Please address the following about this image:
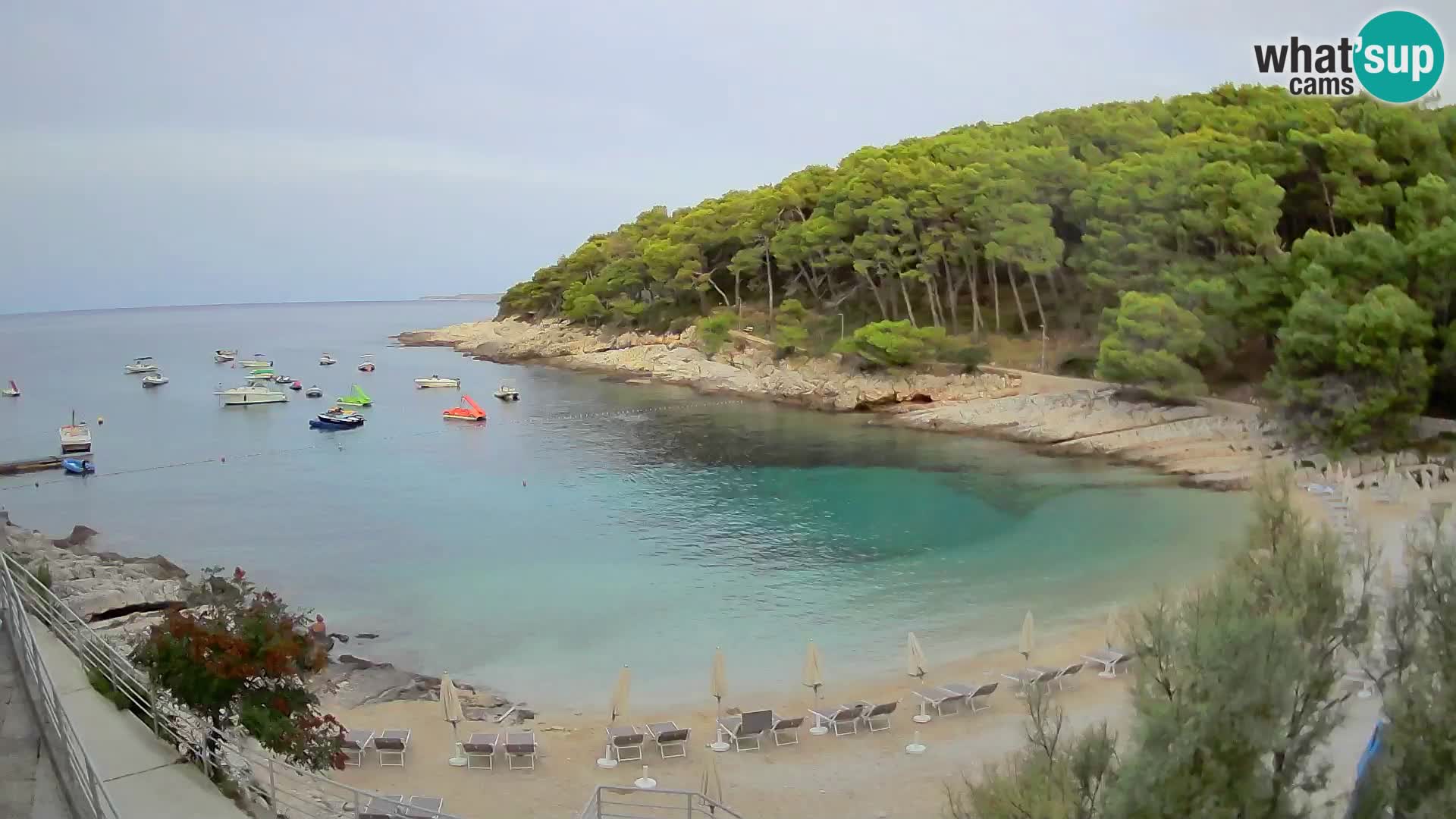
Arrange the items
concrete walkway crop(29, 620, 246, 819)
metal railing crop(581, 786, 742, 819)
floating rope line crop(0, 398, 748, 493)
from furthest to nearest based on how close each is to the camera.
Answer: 1. floating rope line crop(0, 398, 748, 493)
2. metal railing crop(581, 786, 742, 819)
3. concrete walkway crop(29, 620, 246, 819)

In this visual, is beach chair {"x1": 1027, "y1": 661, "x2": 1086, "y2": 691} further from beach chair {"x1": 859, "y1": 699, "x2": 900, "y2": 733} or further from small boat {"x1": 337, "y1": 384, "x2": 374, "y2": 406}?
small boat {"x1": 337, "y1": 384, "x2": 374, "y2": 406}

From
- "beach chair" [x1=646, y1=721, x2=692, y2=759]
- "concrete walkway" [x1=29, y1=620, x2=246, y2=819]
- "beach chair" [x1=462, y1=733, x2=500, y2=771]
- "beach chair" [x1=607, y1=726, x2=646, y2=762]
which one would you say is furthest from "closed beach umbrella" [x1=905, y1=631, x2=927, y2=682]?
"concrete walkway" [x1=29, y1=620, x2=246, y2=819]

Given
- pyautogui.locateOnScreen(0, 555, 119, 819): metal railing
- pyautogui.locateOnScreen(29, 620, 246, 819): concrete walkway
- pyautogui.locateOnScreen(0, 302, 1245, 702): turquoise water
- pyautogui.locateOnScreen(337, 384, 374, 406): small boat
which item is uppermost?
pyautogui.locateOnScreen(0, 555, 119, 819): metal railing

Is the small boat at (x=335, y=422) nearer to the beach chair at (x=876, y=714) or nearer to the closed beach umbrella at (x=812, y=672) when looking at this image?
the closed beach umbrella at (x=812, y=672)

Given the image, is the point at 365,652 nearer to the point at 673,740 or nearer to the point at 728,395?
the point at 673,740

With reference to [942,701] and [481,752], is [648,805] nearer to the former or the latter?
[481,752]

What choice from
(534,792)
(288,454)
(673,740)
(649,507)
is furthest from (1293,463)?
(288,454)
